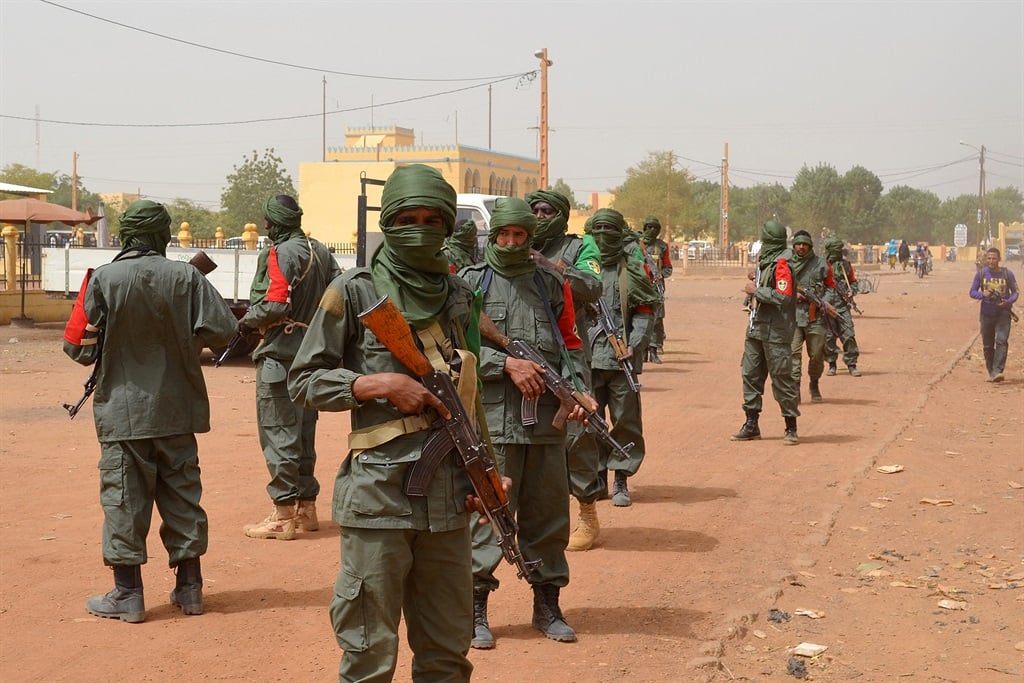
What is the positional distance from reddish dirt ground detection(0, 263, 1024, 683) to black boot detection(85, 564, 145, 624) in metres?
0.08

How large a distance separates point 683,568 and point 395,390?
12.9ft

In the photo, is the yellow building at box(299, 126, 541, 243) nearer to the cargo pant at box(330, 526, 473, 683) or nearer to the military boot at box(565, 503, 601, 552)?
the military boot at box(565, 503, 601, 552)

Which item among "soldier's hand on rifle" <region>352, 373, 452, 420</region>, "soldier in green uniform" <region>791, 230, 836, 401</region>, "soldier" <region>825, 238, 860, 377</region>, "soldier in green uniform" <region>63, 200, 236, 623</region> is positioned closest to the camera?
"soldier's hand on rifle" <region>352, 373, 452, 420</region>

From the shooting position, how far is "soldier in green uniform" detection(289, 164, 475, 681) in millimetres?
3799

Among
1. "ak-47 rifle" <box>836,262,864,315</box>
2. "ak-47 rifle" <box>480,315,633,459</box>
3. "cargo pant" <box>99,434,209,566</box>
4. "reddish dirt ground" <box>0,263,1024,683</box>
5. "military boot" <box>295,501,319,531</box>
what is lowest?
"reddish dirt ground" <box>0,263,1024,683</box>

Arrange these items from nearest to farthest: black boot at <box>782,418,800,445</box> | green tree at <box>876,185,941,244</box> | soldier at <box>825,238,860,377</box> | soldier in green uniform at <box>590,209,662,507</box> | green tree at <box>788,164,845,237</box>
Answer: soldier in green uniform at <box>590,209,662,507</box>
black boot at <box>782,418,800,445</box>
soldier at <box>825,238,860,377</box>
green tree at <box>788,164,845,237</box>
green tree at <box>876,185,941,244</box>

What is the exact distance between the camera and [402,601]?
3.94 meters

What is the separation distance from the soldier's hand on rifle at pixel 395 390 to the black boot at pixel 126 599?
2.70 metres

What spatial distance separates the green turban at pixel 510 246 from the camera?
570 cm

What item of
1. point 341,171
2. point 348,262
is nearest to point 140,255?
point 348,262

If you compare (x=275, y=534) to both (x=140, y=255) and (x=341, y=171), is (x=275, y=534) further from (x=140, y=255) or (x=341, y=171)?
(x=341, y=171)

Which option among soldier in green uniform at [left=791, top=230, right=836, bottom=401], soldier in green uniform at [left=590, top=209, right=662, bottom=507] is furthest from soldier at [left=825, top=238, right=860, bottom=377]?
soldier in green uniform at [left=590, top=209, right=662, bottom=507]

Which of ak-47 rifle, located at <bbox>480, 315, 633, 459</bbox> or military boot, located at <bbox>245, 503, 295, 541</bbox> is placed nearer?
ak-47 rifle, located at <bbox>480, 315, 633, 459</bbox>

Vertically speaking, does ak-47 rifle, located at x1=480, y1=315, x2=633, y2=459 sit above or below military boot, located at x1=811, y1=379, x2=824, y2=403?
above
